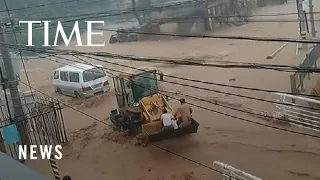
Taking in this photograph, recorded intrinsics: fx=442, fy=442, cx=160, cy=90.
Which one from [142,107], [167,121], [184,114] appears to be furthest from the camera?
[142,107]

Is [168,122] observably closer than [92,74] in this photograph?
Yes

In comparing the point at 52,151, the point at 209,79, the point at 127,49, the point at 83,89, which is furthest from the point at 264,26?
the point at 52,151

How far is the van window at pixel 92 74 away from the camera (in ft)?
75.3

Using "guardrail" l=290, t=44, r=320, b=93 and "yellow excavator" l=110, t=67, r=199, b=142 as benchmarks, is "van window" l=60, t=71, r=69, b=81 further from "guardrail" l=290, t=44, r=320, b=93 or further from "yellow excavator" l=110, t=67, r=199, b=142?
"guardrail" l=290, t=44, r=320, b=93

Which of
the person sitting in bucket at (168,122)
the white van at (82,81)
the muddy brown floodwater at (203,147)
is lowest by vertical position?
the muddy brown floodwater at (203,147)

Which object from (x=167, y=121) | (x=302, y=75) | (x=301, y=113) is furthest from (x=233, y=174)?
(x=302, y=75)

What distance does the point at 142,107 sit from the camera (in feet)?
51.2

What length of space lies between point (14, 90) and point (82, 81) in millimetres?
7760

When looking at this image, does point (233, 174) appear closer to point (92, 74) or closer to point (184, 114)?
point (184, 114)

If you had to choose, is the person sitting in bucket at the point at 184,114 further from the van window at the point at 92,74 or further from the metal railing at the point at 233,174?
the van window at the point at 92,74

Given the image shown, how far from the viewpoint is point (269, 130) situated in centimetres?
1580

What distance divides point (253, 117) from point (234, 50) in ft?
47.3

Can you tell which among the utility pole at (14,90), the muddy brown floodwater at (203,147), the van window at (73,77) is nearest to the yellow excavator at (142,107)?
the muddy brown floodwater at (203,147)

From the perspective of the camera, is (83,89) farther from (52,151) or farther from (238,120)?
(238,120)
